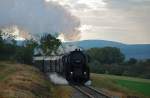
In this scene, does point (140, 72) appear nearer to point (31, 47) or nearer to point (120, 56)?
point (31, 47)

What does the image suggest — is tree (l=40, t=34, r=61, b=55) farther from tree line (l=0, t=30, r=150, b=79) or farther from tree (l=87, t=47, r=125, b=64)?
tree (l=87, t=47, r=125, b=64)

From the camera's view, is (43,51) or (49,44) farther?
(49,44)

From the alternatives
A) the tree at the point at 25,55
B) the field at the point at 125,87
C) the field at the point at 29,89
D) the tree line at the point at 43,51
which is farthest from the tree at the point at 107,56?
the field at the point at 29,89

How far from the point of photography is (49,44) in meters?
94.4

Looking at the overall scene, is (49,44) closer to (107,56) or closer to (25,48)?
(25,48)

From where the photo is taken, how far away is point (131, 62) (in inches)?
4446

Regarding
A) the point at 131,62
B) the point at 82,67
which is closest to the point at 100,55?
the point at 131,62

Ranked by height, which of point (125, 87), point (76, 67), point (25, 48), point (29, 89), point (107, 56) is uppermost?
point (25, 48)

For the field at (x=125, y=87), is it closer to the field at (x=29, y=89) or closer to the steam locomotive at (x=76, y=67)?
the steam locomotive at (x=76, y=67)

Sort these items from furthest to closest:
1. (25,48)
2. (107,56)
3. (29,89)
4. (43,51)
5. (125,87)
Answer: (107,56)
(43,51)
(25,48)
(125,87)
(29,89)

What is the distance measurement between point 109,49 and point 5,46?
5297cm

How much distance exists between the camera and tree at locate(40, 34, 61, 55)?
3588 inches

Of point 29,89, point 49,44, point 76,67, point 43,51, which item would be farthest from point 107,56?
point 29,89

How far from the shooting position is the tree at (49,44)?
299 ft
